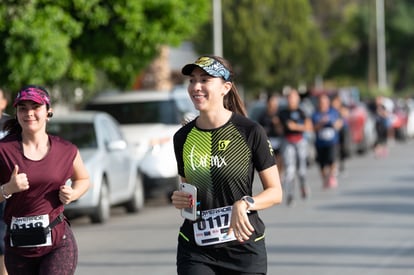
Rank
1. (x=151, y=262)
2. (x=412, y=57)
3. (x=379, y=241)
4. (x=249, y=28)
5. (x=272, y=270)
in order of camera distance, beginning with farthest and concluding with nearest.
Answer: (x=412, y=57) → (x=249, y=28) → (x=379, y=241) → (x=151, y=262) → (x=272, y=270)

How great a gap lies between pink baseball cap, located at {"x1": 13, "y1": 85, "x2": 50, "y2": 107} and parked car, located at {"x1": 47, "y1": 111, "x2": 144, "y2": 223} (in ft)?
30.6

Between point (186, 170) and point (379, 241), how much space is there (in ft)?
24.6

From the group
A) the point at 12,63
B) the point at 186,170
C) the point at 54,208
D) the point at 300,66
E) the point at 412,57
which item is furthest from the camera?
the point at 412,57

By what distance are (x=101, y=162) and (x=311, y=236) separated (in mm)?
3962

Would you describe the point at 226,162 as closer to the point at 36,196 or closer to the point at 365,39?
the point at 36,196

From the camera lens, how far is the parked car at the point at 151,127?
1961 cm

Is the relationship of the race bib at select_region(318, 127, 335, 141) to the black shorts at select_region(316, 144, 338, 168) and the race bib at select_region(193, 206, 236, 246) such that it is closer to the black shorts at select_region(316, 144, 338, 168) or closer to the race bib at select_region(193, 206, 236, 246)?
the black shorts at select_region(316, 144, 338, 168)

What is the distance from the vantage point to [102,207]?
54.5 feet

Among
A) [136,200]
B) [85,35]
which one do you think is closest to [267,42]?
[85,35]

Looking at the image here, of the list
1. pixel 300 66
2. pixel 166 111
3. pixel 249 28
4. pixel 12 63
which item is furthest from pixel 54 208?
pixel 300 66

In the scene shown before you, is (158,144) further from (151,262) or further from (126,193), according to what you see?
(151,262)

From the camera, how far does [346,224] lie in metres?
15.3

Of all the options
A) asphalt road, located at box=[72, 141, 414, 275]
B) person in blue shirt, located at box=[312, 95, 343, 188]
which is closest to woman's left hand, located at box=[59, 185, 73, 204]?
asphalt road, located at box=[72, 141, 414, 275]

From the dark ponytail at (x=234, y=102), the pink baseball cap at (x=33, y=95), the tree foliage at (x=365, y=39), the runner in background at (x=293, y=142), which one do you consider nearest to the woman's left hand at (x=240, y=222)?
the dark ponytail at (x=234, y=102)
